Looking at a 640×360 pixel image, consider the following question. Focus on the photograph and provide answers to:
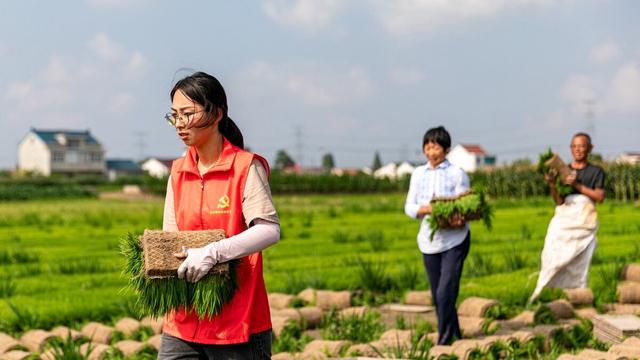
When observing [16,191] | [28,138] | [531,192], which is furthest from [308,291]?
[28,138]

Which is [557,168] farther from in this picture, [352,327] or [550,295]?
[352,327]

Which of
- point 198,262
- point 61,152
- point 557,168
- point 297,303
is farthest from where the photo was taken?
point 61,152

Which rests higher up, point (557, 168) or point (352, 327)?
point (557, 168)

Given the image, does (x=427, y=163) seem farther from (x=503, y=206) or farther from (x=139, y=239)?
(x=503, y=206)

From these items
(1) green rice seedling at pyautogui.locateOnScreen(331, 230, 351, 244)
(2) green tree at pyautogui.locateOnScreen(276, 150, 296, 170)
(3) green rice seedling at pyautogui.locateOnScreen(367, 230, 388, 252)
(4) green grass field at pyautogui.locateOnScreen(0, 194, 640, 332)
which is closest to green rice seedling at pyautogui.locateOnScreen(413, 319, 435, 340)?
(4) green grass field at pyautogui.locateOnScreen(0, 194, 640, 332)

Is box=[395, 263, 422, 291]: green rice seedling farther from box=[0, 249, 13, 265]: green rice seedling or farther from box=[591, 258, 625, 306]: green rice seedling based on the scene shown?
A: box=[0, 249, 13, 265]: green rice seedling

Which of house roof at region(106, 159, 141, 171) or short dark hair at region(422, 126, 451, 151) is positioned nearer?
short dark hair at region(422, 126, 451, 151)

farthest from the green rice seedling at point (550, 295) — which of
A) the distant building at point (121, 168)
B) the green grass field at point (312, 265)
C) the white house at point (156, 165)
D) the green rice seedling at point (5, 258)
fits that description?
the white house at point (156, 165)

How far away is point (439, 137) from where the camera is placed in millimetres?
7656

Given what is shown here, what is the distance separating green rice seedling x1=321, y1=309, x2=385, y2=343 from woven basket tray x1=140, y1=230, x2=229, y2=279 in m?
4.52

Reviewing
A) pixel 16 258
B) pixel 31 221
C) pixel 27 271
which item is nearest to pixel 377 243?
pixel 16 258

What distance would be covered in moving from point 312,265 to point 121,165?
124500 mm

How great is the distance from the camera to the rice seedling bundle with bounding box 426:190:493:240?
24.5ft

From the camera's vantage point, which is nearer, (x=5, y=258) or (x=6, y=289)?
(x=6, y=289)
